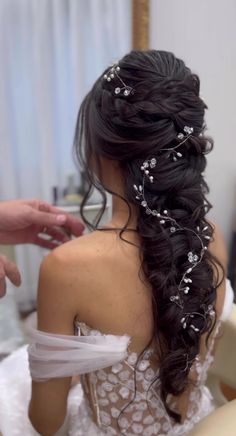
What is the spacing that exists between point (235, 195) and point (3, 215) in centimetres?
163

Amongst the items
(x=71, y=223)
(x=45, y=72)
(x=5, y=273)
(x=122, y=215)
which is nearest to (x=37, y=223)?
(x=71, y=223)

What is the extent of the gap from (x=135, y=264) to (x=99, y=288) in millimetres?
86

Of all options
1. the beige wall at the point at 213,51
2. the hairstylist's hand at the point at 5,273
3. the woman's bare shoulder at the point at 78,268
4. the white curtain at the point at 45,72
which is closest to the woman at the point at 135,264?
the woman's bare shoulder at the point at 78,268

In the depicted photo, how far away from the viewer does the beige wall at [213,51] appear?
2.09 meters

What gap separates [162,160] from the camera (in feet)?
2.59

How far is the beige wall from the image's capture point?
2.09 metres

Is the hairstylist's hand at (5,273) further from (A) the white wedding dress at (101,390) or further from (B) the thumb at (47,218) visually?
(B) the thumb at (47,218)

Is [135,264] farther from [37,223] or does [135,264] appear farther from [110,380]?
[37,223]

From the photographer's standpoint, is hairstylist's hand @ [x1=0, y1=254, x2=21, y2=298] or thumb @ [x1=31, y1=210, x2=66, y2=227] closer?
hairstylist's hand @ [x1=0, y1=254, x2=21, y2=298]

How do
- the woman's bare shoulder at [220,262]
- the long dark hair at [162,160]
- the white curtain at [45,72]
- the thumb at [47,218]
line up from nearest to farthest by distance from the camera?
the long dark hair at [162,160]
the woman's bare shoulder at [220,262]
the thumb at [47,218]
the white curtain at [45,72]

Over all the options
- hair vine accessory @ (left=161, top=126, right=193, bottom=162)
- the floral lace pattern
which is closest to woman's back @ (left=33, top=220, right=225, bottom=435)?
the floral lace pattern

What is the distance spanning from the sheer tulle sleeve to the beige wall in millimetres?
1725

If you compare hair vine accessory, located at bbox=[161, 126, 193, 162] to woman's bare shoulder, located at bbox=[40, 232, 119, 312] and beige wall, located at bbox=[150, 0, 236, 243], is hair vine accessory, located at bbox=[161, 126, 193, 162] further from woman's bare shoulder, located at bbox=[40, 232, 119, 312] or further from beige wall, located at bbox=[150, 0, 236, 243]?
beige wall, located at bbox=[150, 0, 236, 243]

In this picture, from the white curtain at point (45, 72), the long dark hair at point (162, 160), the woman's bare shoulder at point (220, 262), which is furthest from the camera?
the white curtain at point (45, 72)
